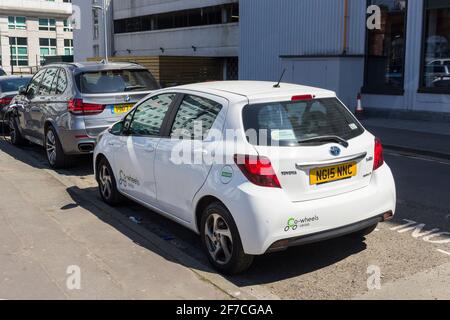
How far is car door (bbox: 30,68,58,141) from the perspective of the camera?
9.05 metres

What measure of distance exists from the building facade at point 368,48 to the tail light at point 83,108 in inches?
388

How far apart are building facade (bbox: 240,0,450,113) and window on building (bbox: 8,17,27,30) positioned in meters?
57.7

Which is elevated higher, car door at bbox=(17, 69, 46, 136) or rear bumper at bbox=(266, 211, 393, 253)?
car door at bbox=(17, 69, 46, 136)

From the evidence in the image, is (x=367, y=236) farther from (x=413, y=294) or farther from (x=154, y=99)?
(x=154, y=99)

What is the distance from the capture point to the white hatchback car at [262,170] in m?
4.15

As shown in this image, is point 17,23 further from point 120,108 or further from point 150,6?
point 120,108

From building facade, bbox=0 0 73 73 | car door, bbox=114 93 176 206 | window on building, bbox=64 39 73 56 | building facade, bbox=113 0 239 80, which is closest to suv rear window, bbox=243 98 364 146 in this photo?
car door, bbox=114 93 176 206

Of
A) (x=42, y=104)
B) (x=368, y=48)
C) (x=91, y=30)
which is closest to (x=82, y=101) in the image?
(x=42, y=104)

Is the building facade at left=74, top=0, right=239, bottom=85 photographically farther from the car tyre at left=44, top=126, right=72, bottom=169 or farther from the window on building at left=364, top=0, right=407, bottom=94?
the car tyre at left=44, top=126, right=72, bottom=169

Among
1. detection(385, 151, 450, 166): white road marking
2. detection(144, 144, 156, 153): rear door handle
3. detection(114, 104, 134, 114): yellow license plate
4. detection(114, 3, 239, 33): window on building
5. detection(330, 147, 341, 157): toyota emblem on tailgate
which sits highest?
detection(114, 3, 239, 33): window on building

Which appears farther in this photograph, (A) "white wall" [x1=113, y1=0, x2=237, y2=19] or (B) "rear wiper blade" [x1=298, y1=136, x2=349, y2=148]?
(A) "white wall" [x1=113, y1=0, x2=237, y2=19]

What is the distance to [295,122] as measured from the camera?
452 cm

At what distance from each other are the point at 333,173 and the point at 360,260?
0.92 m

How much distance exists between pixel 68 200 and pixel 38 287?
289cm
